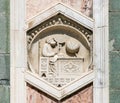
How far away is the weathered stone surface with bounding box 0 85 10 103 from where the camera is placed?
4.16 metres

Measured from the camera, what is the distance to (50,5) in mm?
4188

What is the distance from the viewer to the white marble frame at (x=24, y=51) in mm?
4129

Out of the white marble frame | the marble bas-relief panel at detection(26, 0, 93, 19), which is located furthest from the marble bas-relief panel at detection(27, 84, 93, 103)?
the marble bas-relief panel at detection(26, 0, 93, 19)

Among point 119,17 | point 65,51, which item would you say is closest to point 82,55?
point 65,51

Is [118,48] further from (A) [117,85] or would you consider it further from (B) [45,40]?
(B) [45,40]

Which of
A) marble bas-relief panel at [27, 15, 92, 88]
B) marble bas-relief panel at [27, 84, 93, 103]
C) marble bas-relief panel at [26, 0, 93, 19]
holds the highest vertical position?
marble bas-relief panel at [26, 0, 93, 19]

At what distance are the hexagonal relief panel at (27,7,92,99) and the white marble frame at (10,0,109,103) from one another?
0.06 m

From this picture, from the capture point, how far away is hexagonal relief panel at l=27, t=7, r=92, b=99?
417 centimetres

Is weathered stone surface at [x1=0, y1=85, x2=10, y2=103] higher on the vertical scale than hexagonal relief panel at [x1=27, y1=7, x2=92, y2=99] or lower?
lower

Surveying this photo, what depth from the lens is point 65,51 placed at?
4.19 m

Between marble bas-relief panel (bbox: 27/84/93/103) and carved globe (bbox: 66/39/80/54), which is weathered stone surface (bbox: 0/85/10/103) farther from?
carved globe (bbox: 66/39/80/54)

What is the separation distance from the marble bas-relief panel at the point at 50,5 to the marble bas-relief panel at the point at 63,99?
1.86 ft

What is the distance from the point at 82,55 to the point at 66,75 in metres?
0.20

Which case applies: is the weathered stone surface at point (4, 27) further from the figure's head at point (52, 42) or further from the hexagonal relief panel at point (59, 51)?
the figure's head at point (52, 42)
